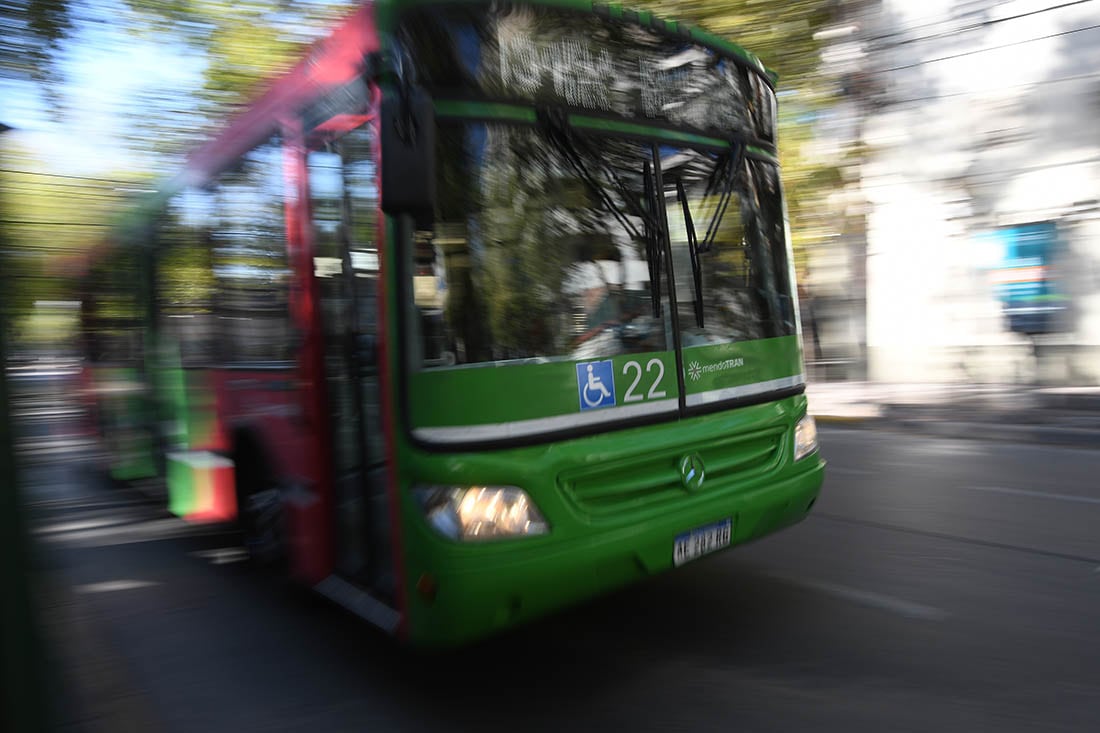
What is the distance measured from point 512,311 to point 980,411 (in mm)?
9735

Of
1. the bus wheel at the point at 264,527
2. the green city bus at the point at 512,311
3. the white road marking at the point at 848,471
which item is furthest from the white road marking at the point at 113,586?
the white road marking at the point at 848,471

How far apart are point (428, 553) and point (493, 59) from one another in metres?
1.86

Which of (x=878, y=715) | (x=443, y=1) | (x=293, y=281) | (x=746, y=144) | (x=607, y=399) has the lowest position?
(x=878, y=715)

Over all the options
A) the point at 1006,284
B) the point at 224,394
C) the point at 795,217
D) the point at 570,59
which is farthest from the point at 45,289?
the point at 1006,284

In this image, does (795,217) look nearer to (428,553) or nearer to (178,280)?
(178,280)

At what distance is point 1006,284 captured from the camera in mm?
14031

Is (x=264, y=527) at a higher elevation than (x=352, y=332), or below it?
below

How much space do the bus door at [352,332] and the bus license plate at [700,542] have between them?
1.18 metres

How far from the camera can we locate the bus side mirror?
3074 millimetres

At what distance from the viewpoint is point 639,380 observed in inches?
145

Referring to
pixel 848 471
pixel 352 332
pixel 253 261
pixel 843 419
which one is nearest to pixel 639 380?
pixel 352 332

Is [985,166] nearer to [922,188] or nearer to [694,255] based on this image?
[922,188]

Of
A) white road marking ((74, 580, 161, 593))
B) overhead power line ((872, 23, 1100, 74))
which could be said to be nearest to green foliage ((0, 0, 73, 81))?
white road marking ((74, 580, 161, 593))

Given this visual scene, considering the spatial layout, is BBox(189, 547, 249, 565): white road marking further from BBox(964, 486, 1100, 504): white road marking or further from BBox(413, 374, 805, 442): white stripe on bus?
BBox(964, 486, 1100, 504): white road marking
